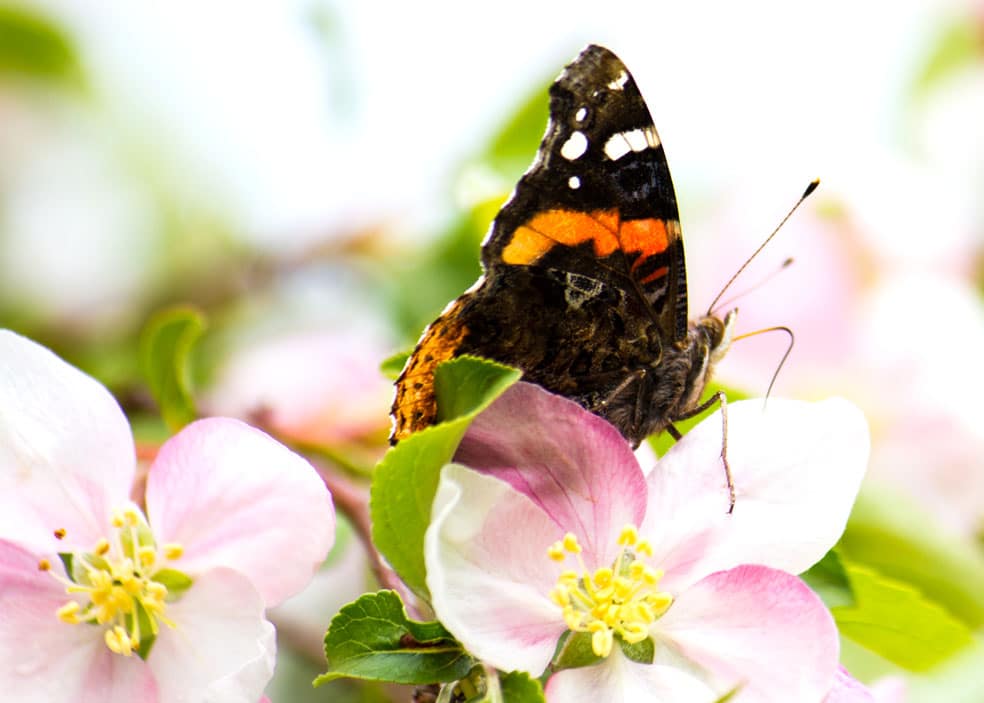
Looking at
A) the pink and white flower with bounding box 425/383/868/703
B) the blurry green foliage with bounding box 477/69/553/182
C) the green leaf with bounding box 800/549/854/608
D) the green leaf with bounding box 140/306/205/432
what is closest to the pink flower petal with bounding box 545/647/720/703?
the pink and white flower with bounding box 425/383/868/703

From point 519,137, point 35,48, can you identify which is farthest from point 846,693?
point 35,48

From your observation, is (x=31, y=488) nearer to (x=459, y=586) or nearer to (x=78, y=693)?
(x=78, y=693)

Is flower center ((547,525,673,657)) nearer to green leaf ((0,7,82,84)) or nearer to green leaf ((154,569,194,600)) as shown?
green leaf ((154,569,194,600))

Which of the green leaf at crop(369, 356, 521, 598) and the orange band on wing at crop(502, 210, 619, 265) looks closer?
the green leaf at crop(369, 356, 521, 598)

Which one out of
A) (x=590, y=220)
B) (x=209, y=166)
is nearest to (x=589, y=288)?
(x=590, y=220)

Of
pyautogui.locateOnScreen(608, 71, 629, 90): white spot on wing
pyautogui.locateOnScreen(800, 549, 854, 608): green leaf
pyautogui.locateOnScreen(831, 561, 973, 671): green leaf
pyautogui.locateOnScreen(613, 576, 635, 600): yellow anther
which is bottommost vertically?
pyautogui.locateOnScreen(831, 561, 973, 671): green leaf
